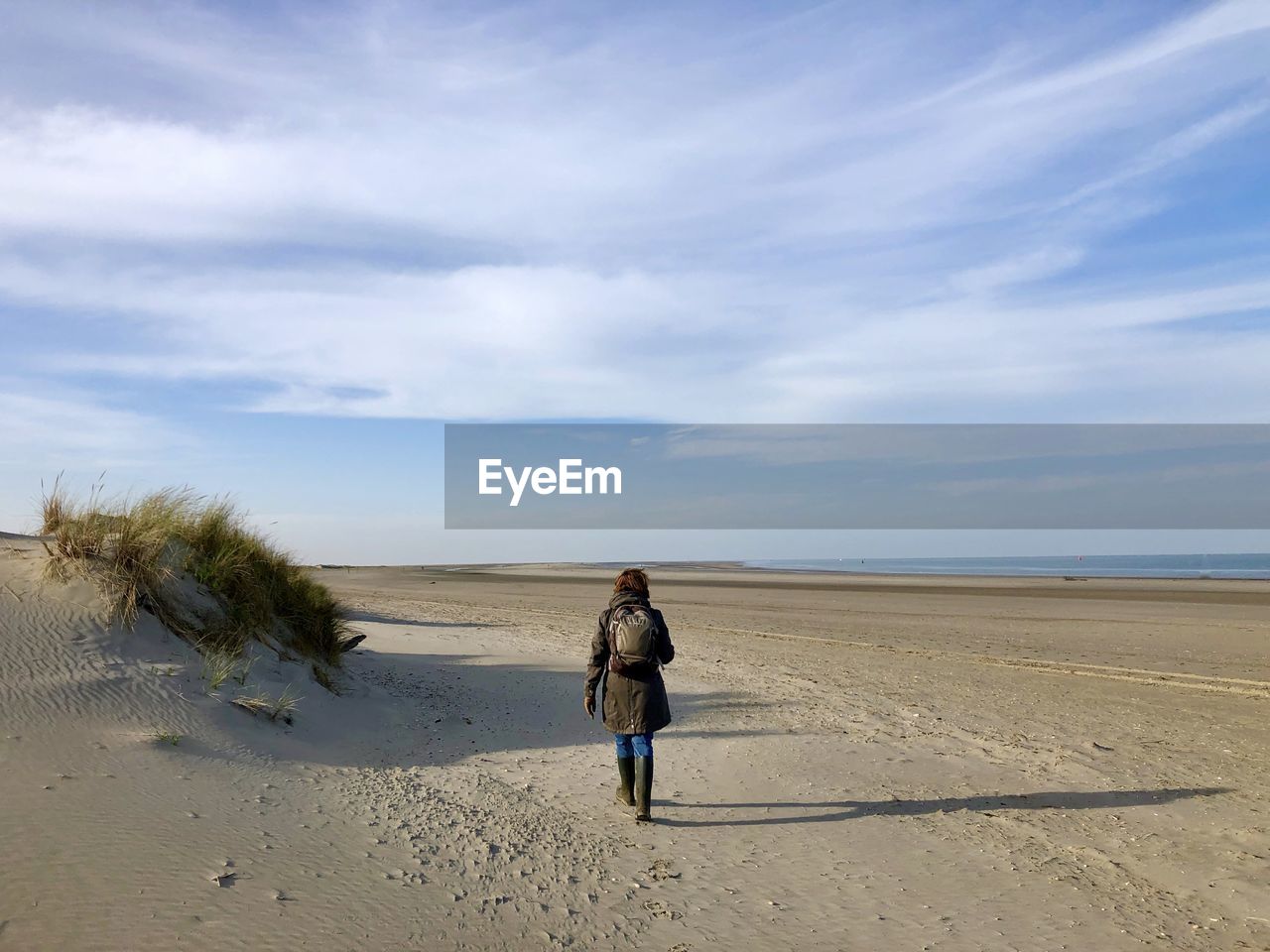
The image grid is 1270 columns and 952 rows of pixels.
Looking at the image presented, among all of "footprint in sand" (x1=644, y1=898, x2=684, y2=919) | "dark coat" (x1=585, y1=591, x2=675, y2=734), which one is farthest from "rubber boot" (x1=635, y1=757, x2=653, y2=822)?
"footprint in sand" (x1=644, y1=898, x2=684, y2=919)

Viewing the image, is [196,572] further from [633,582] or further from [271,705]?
[633,582]

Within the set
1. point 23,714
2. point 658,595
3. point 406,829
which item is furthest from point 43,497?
point 658,595

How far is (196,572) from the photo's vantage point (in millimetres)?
9219

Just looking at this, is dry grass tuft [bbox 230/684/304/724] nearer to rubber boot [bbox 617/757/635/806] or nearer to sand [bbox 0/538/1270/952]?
sand [bbox 0/538/1270/952]

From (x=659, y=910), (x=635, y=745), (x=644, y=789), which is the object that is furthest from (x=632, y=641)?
(x=659, y=910)

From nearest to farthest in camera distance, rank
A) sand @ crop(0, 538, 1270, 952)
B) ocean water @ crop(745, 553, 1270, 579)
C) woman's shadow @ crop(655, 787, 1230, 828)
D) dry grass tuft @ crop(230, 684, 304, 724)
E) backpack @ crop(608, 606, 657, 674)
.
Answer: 1. sand @ crop(0, 538, 1270, 952)
2. backpack @ crop(608, 606, 657, 674)
3. woman's shadow @ crop(655, 787, 1230, 828)
4. dry grass tuft @ crop(230, 684, 304, 724)
5. ocean water @ crop(745, 553, 1270, 579)

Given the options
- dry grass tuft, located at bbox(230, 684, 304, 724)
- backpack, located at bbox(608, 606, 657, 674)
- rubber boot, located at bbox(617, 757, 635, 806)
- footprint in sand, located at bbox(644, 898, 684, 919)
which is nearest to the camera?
footprint in sand, located at bbox(644, 898, 684, 919)

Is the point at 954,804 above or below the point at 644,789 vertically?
below

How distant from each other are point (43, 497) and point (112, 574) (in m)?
2.46

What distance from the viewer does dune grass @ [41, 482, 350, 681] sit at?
8.13 meters

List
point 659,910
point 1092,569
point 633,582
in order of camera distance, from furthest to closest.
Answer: point 1092,569 < point 633,582 < point 659,910

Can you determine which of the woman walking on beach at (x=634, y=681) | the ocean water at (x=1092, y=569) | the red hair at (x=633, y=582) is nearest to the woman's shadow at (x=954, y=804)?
the woman walking on beach at (x=634, y=681)

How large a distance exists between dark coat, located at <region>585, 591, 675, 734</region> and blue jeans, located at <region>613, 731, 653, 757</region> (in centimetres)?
8

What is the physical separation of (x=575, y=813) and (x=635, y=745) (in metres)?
0.65
